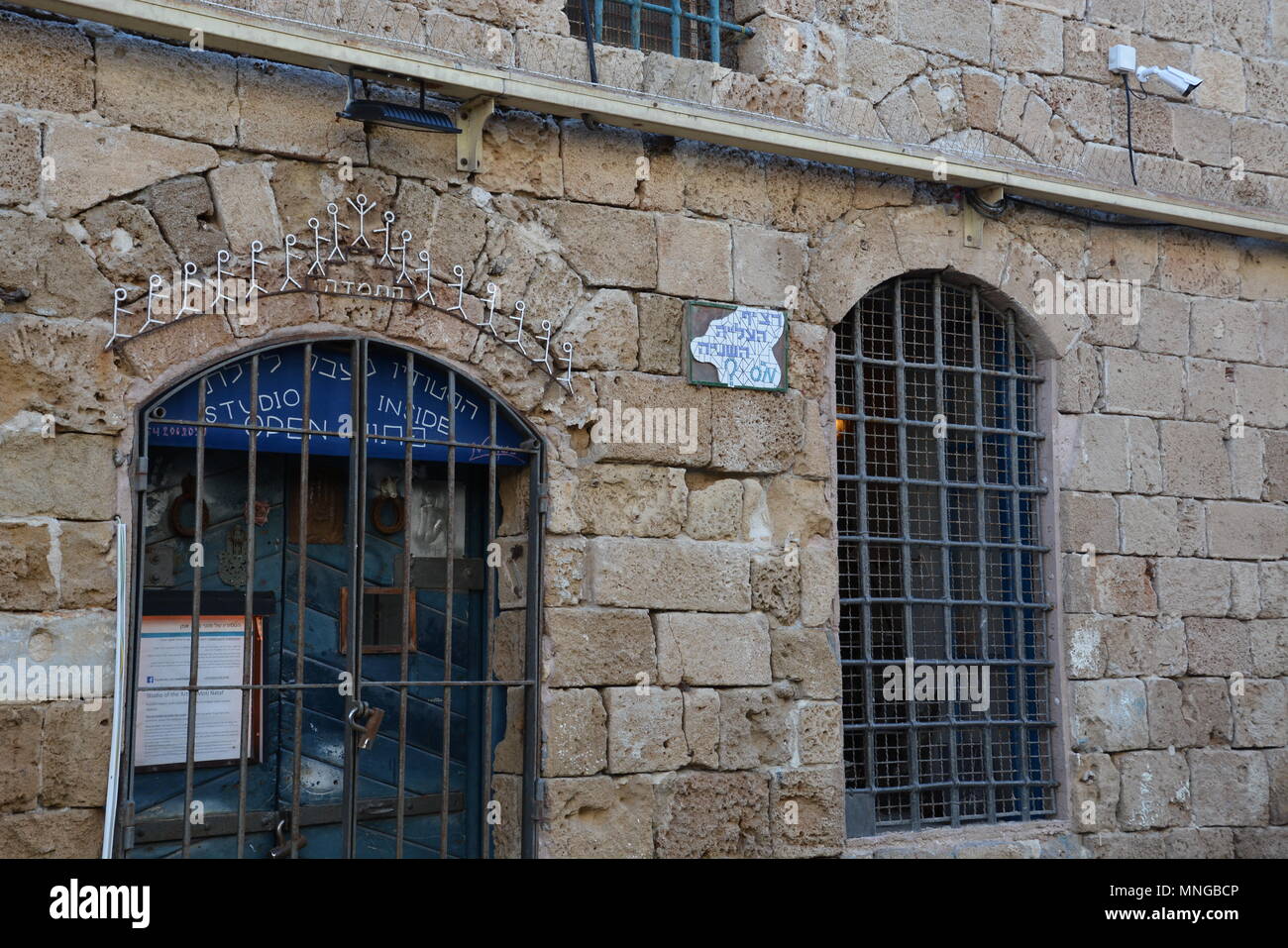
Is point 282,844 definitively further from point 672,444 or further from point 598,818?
point 672,444

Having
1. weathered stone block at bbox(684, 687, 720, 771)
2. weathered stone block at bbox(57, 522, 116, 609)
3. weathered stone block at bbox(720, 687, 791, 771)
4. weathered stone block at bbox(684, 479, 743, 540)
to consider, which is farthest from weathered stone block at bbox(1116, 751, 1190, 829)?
weathered stone block at bbox(57, 522, 116, 609)

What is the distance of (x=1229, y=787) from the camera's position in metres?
6.18

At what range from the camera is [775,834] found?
17.0 ft

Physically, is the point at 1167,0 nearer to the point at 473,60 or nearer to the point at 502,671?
the point at 473,60

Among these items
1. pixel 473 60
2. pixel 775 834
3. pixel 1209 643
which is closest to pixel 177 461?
pixel 473 60

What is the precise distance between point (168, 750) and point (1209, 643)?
428 centimetres

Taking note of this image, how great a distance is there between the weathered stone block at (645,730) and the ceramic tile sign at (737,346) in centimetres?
115

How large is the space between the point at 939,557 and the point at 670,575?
4.36 feet

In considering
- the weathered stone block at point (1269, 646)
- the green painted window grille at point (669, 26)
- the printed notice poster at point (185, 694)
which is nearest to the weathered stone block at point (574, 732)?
the printed notice poster at point (185, 694)

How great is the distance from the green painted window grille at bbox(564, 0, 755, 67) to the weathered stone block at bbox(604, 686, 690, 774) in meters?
2.43

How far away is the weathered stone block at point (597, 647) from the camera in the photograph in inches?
193

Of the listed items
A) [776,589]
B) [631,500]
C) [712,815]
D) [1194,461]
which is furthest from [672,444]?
[1194,461]

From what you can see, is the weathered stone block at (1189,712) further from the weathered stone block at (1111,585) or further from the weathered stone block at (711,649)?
the weathered stone block at (711,649)

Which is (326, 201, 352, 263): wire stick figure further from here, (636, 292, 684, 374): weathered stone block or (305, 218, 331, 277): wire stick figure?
(636, 292, 684, 374): weathered stone block
